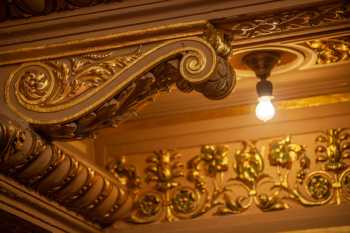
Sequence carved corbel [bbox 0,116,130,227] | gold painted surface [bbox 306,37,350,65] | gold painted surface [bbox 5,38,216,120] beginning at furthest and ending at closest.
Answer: gold painted surface [bbox 306,37,350,65]
carved corbel [bbox 0,116,130,227]
gold painted surface [bbox 5,38,216,120]

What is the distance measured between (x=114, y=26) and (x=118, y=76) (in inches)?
4.6

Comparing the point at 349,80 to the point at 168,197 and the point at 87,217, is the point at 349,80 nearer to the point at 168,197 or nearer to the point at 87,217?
the point at 168,197

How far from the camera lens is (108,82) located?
5.64ft

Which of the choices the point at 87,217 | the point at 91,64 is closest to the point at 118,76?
the point at 91,64

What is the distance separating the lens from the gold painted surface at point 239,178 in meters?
2.57

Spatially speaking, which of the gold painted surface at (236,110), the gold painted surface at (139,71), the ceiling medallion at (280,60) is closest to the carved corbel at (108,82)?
the gold painted surface at (139,71)

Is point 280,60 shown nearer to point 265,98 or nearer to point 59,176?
point 265,98

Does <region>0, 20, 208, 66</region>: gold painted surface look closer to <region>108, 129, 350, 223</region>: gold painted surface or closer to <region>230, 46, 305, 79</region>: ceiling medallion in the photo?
<region>230, 46, 305, 79</region>: ceiling medallion

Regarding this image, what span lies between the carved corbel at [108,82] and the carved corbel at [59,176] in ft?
0.19

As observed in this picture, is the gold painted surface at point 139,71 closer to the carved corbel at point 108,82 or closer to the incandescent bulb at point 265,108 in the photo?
the carved corbel at point 108,82

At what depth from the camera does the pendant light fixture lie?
7.41 ft

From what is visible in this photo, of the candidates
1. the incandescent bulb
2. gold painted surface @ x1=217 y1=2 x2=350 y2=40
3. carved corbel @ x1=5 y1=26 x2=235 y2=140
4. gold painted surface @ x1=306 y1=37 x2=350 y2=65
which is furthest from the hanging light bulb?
carved corbel @ x1=5 y1=26 x2=235 y2=140

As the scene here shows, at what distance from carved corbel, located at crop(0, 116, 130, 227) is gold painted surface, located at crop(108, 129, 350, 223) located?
0.43 feet

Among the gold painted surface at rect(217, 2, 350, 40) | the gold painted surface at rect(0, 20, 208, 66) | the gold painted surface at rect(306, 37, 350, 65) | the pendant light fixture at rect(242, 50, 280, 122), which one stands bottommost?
the gold painted surface at rect(0, 20, 208, 66)
